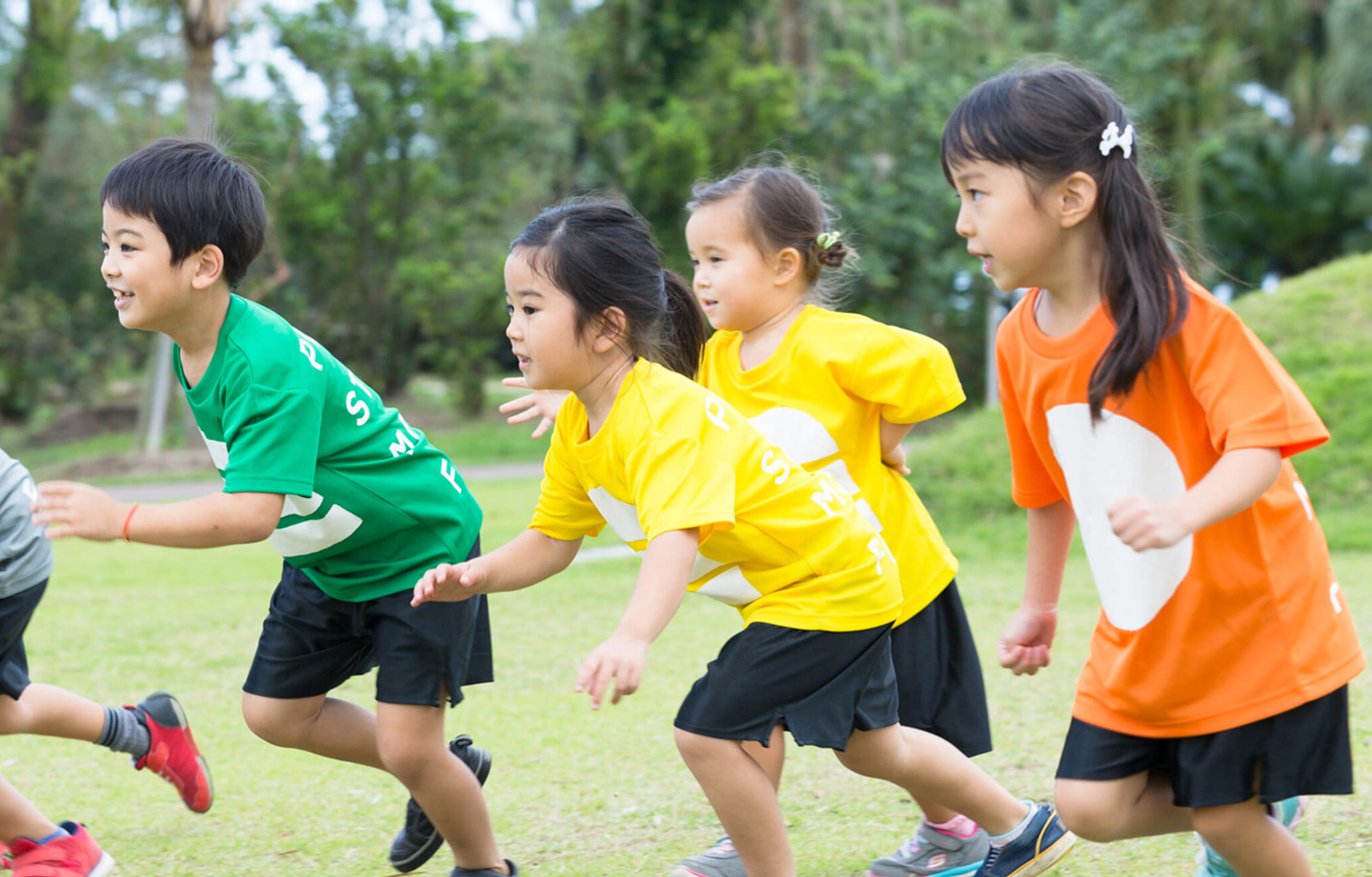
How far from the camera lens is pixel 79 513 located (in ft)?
7.68

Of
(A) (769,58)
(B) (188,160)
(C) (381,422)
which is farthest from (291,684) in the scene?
(A) (769,58)

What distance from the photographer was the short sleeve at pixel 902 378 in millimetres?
3086

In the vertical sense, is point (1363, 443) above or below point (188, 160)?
below

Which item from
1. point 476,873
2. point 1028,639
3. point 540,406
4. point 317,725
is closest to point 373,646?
point 317,725

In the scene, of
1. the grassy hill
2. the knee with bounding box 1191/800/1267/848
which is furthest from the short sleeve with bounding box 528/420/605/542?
the grassy hill

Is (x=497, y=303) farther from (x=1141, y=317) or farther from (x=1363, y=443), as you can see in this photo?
(x=1141, y=317)

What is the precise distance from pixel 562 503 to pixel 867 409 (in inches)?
32.6

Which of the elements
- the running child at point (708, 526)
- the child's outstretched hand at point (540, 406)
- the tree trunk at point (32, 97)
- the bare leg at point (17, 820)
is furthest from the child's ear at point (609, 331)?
the tree trunk at point (32, 97)

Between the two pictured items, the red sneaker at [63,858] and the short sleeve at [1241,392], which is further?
the red sneaker at [63,858]

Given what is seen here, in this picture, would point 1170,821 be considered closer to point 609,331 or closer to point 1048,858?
point 1048,858

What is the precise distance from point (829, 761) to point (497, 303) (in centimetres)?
1683

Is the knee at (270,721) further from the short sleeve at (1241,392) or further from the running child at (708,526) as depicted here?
the short sleeve at (1241,392)

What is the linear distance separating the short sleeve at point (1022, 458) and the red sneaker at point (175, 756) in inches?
87.2

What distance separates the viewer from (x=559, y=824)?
352cm
